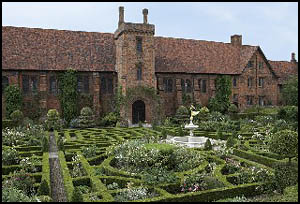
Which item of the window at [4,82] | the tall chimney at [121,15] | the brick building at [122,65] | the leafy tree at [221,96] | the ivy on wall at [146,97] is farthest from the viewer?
the leafy tree at [221,96]

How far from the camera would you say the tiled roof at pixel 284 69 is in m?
43.1

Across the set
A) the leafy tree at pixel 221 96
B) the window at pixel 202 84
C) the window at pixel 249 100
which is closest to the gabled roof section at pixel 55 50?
the window at pixel 202 84

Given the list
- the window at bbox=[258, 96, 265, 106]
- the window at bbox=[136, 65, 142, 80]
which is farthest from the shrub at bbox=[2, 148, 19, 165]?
the window at bbox=[258, 96, 265, 106]

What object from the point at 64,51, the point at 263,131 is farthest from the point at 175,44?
the point at 263,131

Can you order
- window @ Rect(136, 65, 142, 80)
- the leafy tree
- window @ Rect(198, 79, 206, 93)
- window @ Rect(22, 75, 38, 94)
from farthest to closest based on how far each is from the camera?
window @ Rect(198, 79, 206, 93), the leafy tree, window @ Rect(136, 65, 142, 80), window @ Rect(22, 75, 38, 94)

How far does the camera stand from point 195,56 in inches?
1426

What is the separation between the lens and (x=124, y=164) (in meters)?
13.1

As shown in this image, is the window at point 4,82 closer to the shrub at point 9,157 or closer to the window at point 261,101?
the shrub at point 9,157

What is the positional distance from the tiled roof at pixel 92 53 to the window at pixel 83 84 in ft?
2.99

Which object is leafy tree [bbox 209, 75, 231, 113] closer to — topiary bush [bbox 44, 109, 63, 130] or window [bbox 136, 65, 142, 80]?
window [bbox 136, 65, 142, 80]

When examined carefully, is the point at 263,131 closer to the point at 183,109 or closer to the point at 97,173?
the point at 183,109

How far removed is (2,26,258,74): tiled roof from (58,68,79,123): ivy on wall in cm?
102

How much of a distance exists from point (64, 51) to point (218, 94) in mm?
18544

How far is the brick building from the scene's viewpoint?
28.9 metres
